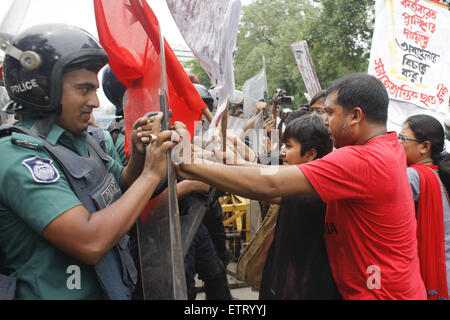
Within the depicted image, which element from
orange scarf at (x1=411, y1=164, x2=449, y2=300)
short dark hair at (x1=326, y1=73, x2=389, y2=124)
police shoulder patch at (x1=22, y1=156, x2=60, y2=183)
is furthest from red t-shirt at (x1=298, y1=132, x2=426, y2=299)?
police shoulder patch at (x1=22, y1=156, x2=60, y2=183)

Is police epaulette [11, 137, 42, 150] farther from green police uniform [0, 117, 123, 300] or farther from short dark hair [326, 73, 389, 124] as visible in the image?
short dark hair [326, 73, 389, 124]

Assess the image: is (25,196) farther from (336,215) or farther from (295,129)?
(295,129)

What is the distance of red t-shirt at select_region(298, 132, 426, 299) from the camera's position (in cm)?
175

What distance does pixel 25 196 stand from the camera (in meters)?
1.34

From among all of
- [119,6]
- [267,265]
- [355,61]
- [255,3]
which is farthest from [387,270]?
[255,3]

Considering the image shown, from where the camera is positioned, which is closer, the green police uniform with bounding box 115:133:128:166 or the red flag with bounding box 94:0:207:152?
the red flag with bounding box 94:0:207:152

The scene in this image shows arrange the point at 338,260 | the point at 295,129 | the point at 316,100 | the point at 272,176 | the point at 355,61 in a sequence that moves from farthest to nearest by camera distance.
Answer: the point at 355,61, the point at 316,100, the point at 295,129, the point at 338,260, the point at 272,176

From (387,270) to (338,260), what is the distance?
0.82 ft

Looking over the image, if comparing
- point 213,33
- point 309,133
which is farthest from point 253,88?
point 213,33

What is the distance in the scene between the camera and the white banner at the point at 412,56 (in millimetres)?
3885

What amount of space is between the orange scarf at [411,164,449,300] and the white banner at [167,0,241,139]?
183 centimetres

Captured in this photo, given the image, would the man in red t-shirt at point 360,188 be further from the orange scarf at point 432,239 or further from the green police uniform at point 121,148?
the green police uniform at point 121,148

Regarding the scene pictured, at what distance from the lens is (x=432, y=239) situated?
2.66 meters

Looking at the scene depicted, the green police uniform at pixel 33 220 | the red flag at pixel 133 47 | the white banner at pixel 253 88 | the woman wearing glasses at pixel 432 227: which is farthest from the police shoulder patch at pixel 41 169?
the woman wearing glasses at pixel 432 227
